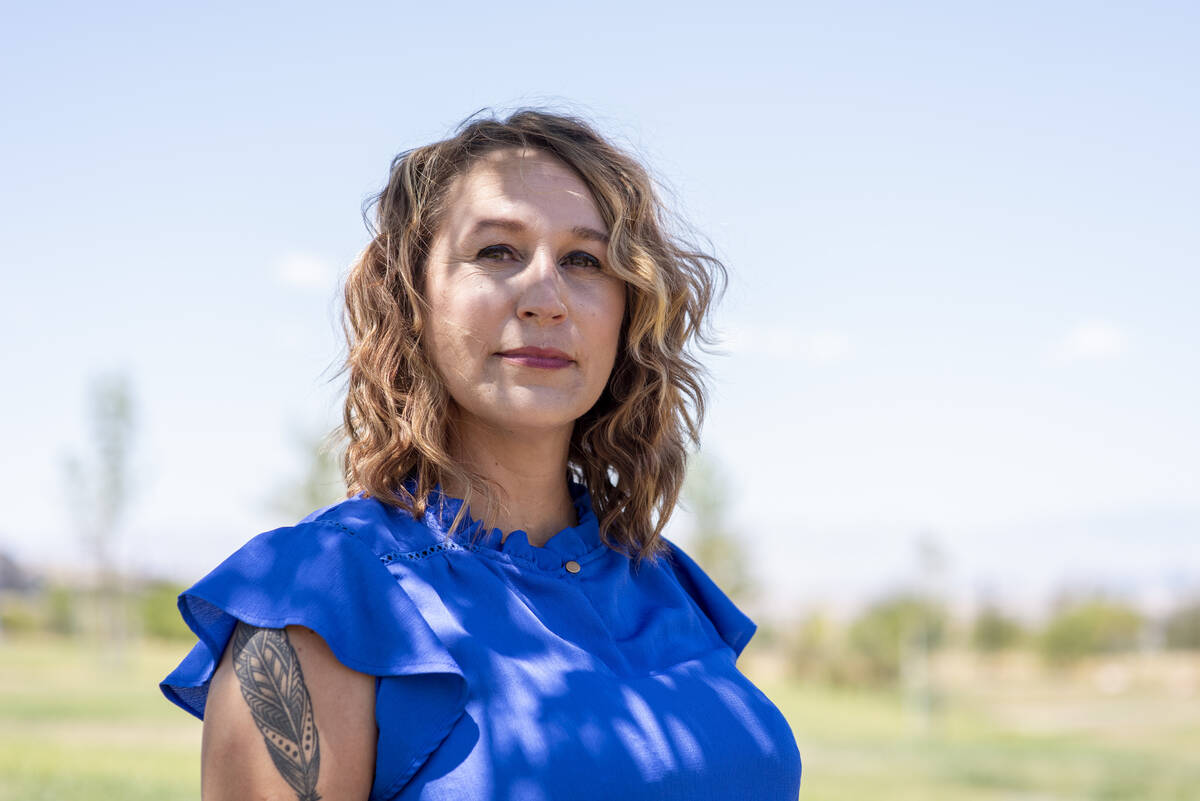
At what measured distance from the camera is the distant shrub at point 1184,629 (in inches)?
1307

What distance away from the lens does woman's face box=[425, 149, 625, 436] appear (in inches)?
77.0

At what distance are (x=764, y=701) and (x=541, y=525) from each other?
1.78ft

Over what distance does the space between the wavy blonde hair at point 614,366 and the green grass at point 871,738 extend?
9513 millimetres

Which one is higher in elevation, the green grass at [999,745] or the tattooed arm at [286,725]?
the tattooed arm at [286,725]

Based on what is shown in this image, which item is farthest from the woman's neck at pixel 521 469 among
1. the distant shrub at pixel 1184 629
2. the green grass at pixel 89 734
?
the distant shrub at pixel 1184 629

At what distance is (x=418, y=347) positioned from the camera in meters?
2.02

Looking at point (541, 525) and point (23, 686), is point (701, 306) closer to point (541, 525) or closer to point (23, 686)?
point (541, 525)

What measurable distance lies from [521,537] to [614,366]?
0.49 m

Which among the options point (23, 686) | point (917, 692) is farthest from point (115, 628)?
point (917, 692)

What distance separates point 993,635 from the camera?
34.5 m

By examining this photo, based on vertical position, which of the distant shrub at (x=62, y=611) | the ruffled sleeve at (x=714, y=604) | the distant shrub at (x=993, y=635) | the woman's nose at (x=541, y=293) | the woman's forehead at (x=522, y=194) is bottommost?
the distant shrub at (x=62, y=611)

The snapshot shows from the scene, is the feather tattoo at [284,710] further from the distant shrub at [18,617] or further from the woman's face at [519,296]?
the distant shrub at [18,617]

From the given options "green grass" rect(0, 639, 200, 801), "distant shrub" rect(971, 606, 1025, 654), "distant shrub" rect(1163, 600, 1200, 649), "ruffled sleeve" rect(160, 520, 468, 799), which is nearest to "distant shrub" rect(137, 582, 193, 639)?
"green grass" rect(0, 639, 200, 801)

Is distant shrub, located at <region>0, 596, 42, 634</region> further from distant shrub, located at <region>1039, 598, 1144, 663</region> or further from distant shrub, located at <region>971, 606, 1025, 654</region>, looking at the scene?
distant shrub, located at <region>1039, 598, 1144, 663</region>
